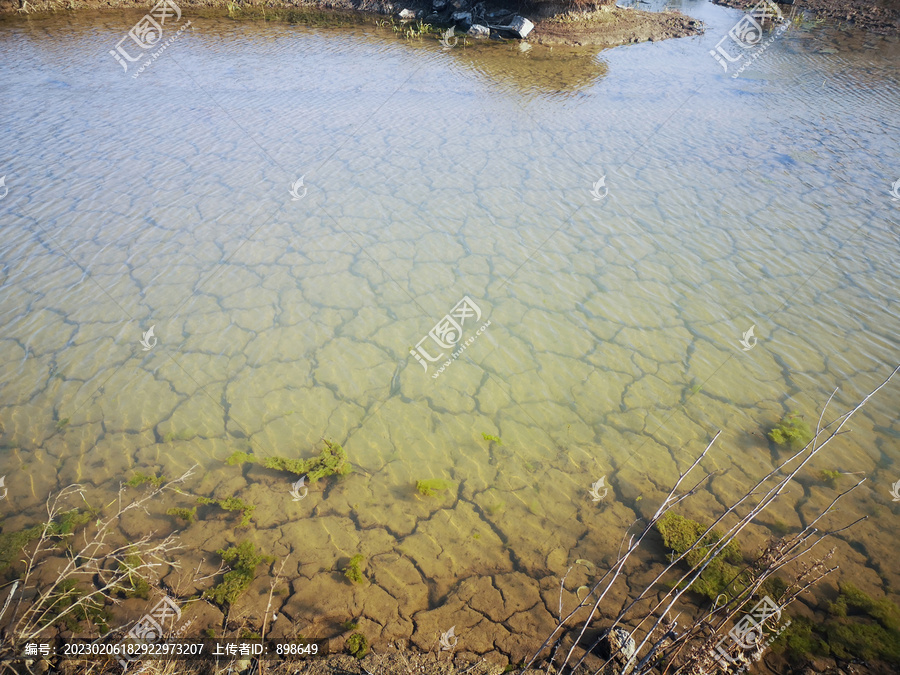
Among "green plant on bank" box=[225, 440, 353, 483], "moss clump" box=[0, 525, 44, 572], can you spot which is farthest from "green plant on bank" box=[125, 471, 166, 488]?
"moss clump" box=[0, 525, 44, 572]

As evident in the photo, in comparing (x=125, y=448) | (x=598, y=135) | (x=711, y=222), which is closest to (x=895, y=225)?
(x=711, y=222)

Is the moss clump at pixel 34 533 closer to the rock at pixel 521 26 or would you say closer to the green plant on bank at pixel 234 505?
the green plant on bank at pixel 234 505

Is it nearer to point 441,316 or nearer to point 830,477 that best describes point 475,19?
point 441,316

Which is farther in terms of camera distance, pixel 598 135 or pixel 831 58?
pixel 831 58

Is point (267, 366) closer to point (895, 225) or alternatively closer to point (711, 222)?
point (711, 222)

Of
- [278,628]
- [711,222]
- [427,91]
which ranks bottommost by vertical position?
[278,628]

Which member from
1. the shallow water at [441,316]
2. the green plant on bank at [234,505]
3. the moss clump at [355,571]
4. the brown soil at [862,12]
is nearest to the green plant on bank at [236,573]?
the shallow water at [441,316]
